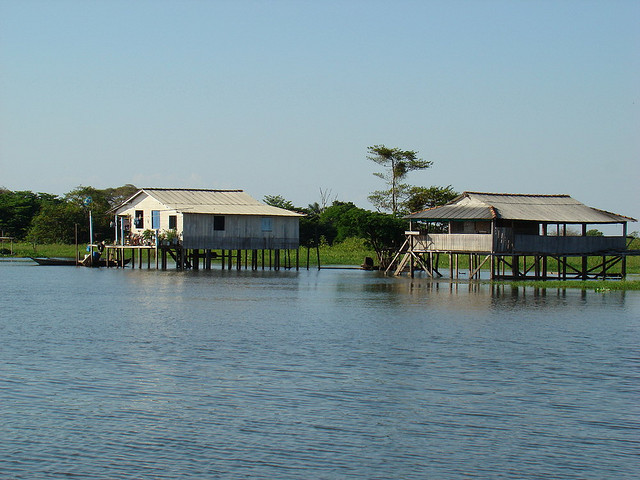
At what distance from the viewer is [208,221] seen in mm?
60844

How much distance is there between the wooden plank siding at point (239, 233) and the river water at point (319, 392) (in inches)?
1003

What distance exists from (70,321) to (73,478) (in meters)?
18.1

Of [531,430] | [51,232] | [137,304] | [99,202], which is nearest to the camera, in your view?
[531,430]

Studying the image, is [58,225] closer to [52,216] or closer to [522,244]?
[52,216]

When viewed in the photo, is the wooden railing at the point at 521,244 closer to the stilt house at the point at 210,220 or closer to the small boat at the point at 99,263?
the stilt house at the point at 210,220

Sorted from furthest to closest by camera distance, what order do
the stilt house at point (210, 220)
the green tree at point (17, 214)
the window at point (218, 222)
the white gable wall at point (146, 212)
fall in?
the green tree at point (17, 214) < the white gable wall at point (146, 212) < the window at point (218, 222) < the stilt house at point (210, 220)

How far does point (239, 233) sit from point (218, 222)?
1.64m

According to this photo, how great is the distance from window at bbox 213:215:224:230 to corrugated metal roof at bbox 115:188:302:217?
1.32ft

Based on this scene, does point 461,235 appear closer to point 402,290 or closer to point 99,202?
point 402,290

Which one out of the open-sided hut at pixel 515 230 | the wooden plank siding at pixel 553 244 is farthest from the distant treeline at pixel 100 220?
the wooden plank siding at pixel 553 244

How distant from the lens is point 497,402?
17.3m

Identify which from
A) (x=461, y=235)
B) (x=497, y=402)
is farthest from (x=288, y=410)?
(x=461, y=235)

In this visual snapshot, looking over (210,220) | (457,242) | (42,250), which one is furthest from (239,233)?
(42,250)

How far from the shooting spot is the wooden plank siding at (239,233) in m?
60.5
